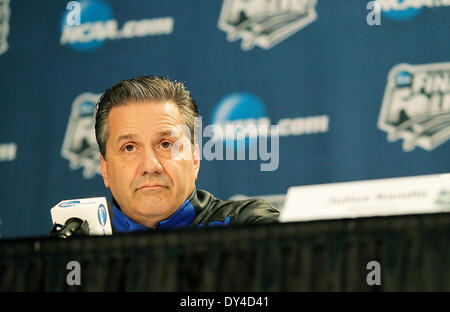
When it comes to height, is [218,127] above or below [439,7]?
below

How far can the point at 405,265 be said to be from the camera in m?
1.51

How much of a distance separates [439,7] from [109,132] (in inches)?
99.2

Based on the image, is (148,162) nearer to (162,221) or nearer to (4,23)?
(162,221)

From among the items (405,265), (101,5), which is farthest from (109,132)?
(101,5)

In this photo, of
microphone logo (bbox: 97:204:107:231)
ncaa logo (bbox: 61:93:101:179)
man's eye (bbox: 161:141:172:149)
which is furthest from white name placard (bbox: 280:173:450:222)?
ncaa logo (bbox: 61:93:101:179)

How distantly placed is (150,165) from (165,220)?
18 cm

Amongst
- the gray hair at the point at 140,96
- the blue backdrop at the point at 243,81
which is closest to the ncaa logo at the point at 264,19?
the blue backdrop at the point at 243,81

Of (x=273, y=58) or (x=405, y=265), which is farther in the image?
(x=273, y=58)

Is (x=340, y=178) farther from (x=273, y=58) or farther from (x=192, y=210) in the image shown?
(x=192, y=210)

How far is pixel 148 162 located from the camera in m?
2.12

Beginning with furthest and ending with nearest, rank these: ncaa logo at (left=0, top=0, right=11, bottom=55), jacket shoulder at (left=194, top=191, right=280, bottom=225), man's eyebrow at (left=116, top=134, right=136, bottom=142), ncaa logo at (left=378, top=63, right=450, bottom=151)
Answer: ncaa logo at (left=0, top=0, right=11, bottom=55) < ncaa logo at (left=378, top=63, right=450, bottom=151) < man's eyebrow at (left=116, top=134, right=136, bottom=142) < jacket shoulder at (left=194, top=191, right=280, bottom=225)

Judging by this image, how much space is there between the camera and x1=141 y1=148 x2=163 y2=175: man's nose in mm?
2113

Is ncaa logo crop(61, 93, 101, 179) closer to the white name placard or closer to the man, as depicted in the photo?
the man

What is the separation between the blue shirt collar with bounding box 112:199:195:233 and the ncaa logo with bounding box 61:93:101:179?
242 cm
